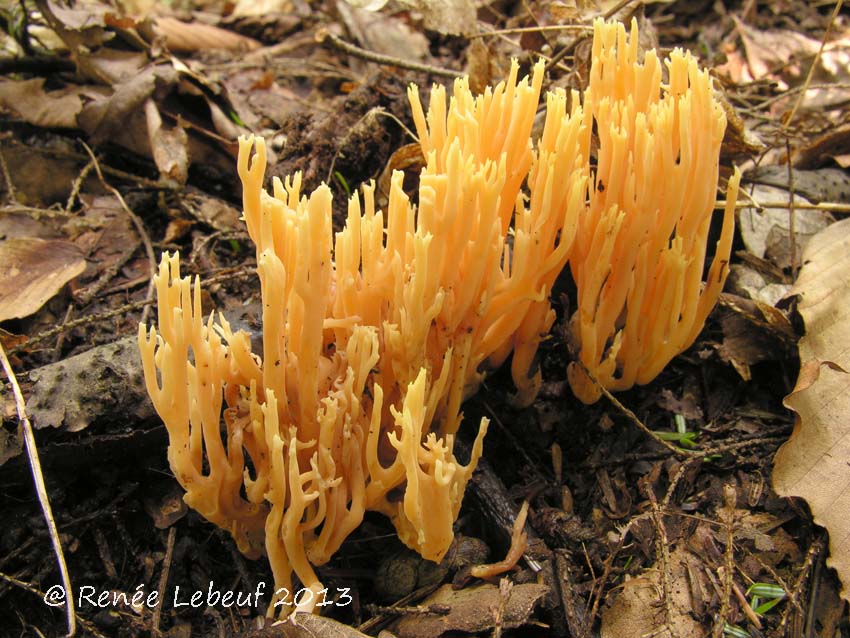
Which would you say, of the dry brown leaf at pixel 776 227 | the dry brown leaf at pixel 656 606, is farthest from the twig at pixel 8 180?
the dry brown leaf at pixel 776 227

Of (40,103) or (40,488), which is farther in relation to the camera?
(40,103)

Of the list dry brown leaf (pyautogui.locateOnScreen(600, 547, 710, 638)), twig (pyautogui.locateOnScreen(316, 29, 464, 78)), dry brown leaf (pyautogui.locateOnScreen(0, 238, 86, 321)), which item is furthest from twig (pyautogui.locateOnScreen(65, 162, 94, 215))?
dry brown leaf (pyautogui.locateOnScreen(600, 547, 710, 638))

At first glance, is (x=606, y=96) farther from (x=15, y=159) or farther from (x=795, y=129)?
(x=15, y=159)

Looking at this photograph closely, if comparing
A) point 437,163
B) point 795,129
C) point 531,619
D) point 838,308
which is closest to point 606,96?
point 437,163

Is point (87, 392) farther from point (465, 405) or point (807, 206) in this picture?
point (807, 206)

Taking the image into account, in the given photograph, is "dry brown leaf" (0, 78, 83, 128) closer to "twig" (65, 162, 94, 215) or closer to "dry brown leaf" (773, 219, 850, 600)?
"twig" (65, 162, 94, 215)

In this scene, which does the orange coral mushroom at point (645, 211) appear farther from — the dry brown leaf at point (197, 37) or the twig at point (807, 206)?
the dry brown leaf at point (197, 37)

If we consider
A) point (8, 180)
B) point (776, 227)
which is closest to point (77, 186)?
point (8, 180)
